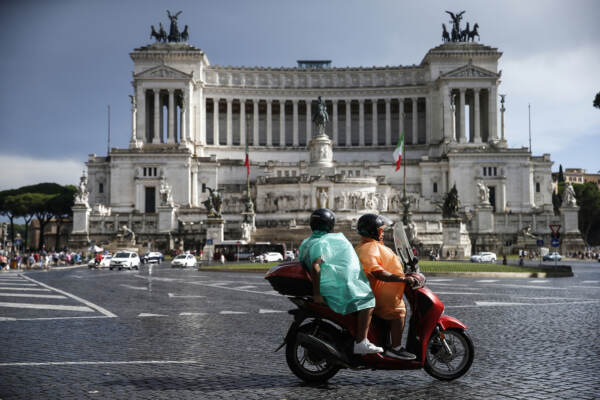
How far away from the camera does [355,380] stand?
9.60 m

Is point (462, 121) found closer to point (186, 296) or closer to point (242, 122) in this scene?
point (242, 122)

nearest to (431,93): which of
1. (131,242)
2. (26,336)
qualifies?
(131,242)

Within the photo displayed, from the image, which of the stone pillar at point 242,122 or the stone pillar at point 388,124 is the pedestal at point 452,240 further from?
the stone pillar at point 242,122

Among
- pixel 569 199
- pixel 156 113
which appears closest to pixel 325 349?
pixel 569 199

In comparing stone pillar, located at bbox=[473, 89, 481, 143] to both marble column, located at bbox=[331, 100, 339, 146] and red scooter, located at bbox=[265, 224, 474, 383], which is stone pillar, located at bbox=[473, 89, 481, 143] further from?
red scooter, located at bbox=[265, 224, 474, 383]

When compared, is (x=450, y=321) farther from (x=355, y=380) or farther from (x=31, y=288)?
(x=31, y=288)

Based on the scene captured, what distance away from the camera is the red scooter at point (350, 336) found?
8820 mm

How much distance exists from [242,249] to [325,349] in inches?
2119

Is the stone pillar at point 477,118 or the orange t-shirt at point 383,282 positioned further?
the stone pillar at point 477,118

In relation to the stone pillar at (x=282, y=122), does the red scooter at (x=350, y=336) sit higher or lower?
lower

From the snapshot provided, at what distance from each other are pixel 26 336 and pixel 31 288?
48.7 ft

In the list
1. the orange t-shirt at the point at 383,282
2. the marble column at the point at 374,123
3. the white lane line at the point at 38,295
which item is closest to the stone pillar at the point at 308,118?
the marble column at the point at 374,123

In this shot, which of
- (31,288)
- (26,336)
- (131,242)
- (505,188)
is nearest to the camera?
(26,336)

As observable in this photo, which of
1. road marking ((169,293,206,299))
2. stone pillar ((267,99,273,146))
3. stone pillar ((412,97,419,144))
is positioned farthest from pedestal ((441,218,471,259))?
stone pillar ((267,99,273,146))
